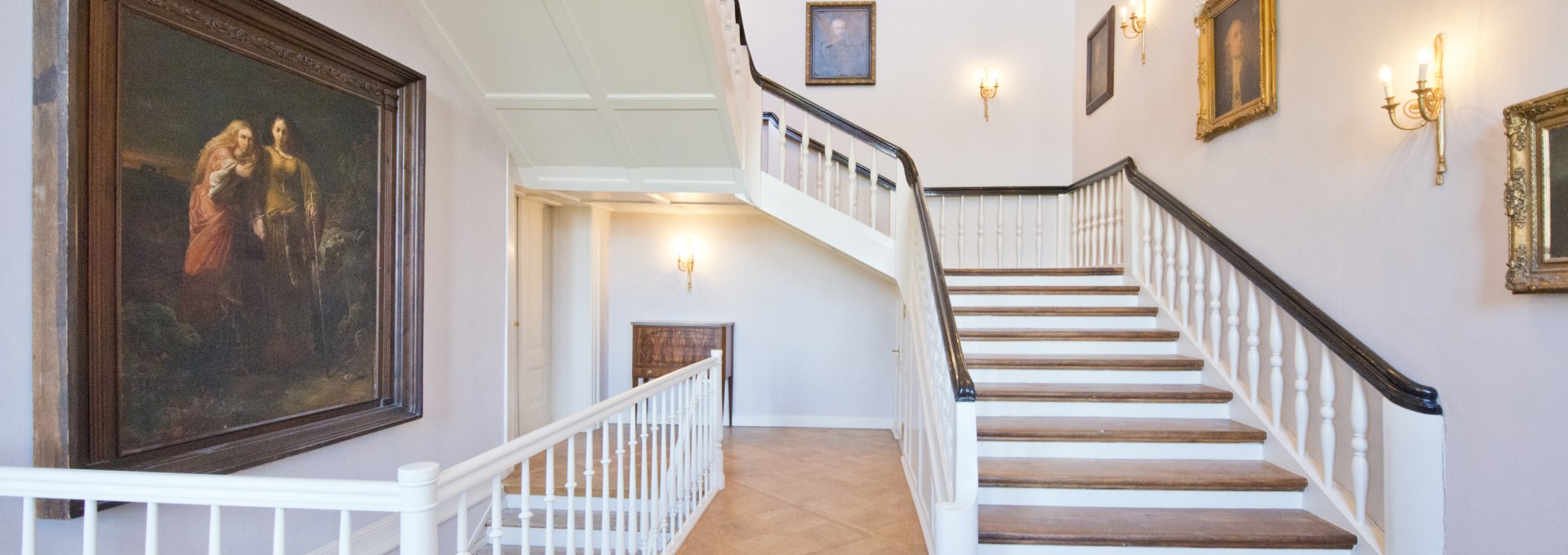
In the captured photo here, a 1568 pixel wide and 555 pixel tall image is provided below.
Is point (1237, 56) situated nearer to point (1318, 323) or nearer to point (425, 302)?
point (1318, 323)

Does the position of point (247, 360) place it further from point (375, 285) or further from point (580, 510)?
point (580, 510)

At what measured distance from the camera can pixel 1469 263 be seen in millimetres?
2293

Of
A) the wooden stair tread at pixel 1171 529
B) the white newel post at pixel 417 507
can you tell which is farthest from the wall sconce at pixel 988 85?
the white newel post at pixel 417 507

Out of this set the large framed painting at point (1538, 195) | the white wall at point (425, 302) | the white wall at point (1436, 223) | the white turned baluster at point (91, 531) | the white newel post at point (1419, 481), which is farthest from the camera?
the white newel post at point (1419, 481)

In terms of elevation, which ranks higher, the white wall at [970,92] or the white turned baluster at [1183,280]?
the white wall at [970,92]

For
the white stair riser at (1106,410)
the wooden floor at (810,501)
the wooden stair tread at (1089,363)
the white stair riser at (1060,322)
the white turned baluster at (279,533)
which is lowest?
the wooden floor at (810,501)

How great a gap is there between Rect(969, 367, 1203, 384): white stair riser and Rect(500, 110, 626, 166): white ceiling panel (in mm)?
2365

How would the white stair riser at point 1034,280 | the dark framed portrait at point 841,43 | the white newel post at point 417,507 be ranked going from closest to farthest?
1. the white newel post at point 417,507
2. the white stair riser at point 1034,280
3. the dark framed portrait at point 841,43

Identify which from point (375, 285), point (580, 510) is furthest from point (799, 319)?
point (375, 285)

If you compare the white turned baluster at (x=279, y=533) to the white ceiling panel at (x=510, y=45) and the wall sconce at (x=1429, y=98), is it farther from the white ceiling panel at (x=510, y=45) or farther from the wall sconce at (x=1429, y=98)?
the wall sconce at (x=1429, y=98)

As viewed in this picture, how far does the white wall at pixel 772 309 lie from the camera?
6.28 meters

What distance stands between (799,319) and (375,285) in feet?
12.6

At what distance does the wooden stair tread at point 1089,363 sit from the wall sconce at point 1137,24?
6.84 ft

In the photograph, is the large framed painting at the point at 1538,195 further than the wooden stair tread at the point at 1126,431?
No
